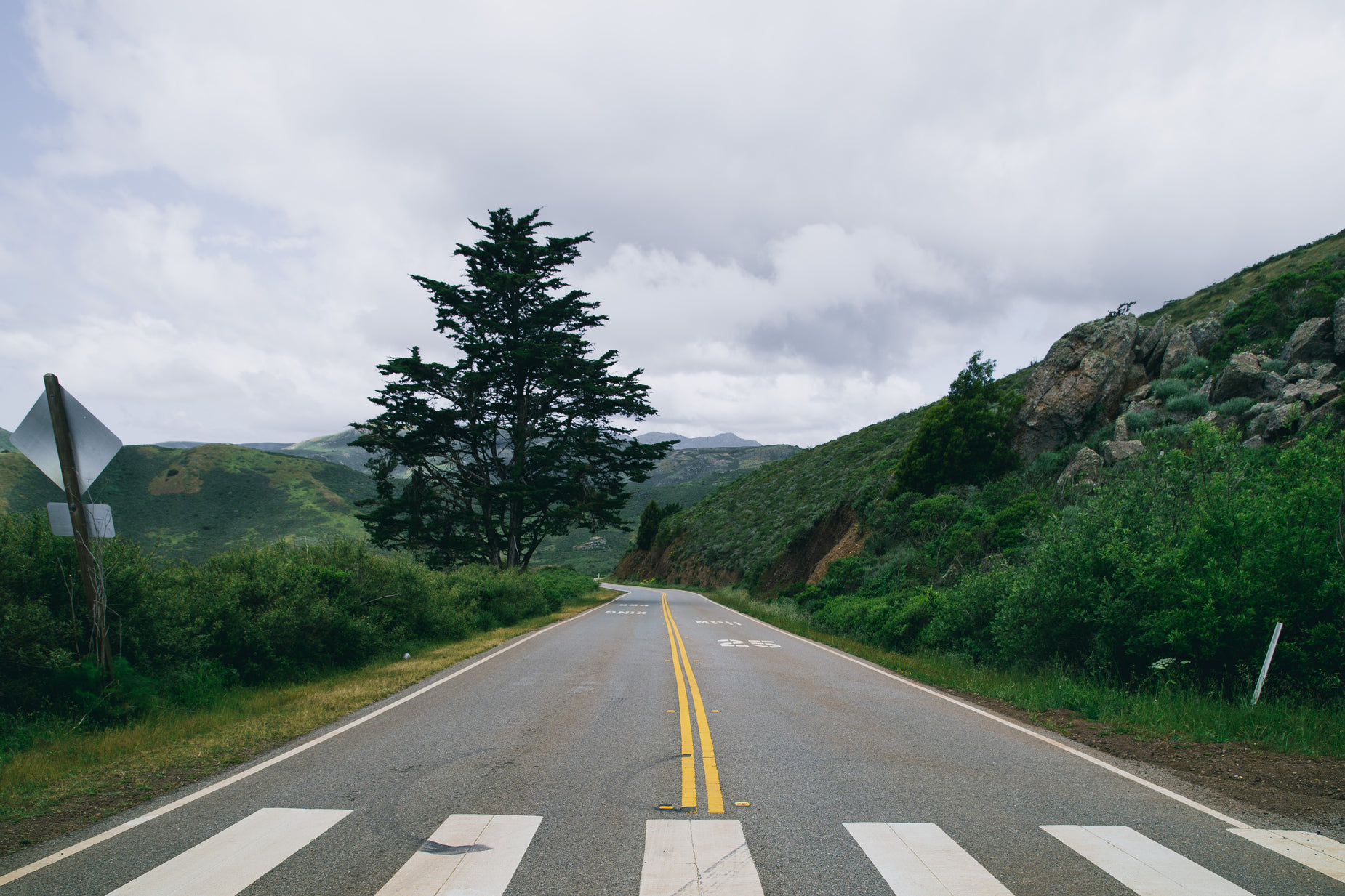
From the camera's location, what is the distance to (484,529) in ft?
108

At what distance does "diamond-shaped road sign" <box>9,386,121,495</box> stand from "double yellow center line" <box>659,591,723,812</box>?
730 centimetres

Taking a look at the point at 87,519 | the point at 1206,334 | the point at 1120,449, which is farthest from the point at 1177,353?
the point at 87,519

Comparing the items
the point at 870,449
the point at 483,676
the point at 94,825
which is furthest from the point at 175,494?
the point at 94,825

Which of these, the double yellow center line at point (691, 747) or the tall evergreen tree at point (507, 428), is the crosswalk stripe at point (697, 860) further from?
the tall evergreen tree at point (507, 428)

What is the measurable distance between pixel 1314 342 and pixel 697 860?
25.4 metres

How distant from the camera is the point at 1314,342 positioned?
20469mm

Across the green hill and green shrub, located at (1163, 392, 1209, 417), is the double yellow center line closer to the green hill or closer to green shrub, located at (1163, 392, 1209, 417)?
green shrub, located at (1163, 392, 1209, 417)

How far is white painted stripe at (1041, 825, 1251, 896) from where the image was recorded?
3973mm

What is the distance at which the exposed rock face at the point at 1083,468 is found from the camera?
2048cm

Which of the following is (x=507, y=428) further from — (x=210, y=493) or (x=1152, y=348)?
(x=210, y=493)

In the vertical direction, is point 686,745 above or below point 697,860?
below

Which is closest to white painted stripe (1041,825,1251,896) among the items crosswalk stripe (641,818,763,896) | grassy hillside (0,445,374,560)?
crosswalk stripe (641,818,763,896)

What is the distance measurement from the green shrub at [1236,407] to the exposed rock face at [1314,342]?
2.65m

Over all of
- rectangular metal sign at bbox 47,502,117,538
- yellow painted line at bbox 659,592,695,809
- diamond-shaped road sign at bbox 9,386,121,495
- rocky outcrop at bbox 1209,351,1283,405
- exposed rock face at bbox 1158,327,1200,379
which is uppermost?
exposed rock face at bbox 1158,327,1200,379
